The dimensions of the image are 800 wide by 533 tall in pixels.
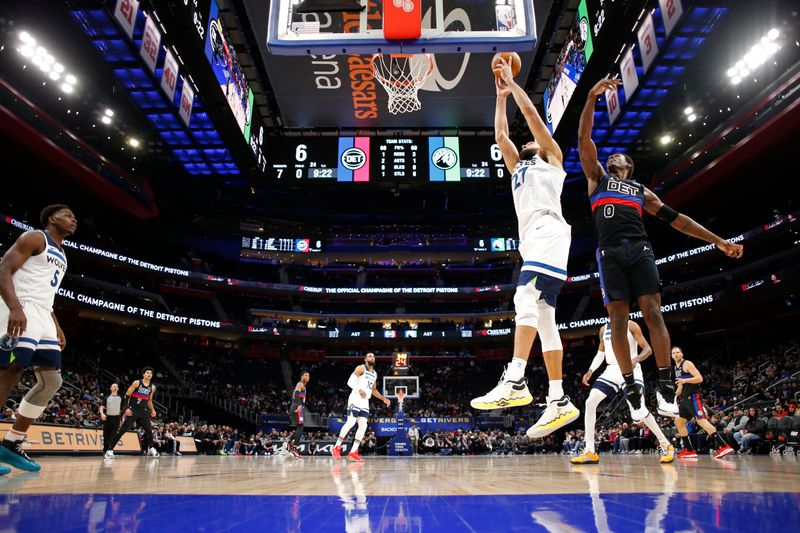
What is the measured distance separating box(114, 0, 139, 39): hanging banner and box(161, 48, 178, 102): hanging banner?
5.92 feet

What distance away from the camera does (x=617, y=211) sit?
14.5 feet

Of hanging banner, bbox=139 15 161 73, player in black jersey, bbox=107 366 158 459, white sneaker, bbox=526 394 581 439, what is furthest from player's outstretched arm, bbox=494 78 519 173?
hanging banner, bbox=139 15 161 73

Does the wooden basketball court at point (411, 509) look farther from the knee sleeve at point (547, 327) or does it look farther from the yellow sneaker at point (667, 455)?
the yellow sneaker at point (667, 455)

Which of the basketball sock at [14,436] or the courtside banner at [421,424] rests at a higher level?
the basketball sock at [14,436]

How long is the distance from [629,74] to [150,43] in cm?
1389

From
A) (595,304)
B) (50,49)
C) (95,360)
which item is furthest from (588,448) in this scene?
(595,304)

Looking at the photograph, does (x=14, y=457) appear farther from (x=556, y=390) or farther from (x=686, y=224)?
(x=686, y=224)

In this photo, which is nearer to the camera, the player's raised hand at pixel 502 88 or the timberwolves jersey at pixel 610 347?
the player's raised hand at pixel 502 88

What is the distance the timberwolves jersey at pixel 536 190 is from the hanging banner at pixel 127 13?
42.6ft

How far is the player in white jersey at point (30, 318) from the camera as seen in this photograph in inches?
152

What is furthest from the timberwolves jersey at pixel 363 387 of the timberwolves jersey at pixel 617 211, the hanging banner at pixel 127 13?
the hanging banner at pixel 127 13

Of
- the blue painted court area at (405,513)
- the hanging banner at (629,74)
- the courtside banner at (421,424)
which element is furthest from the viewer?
the courtside banner at (421,424)

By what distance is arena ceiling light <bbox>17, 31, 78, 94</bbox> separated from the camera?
19094 millimetres

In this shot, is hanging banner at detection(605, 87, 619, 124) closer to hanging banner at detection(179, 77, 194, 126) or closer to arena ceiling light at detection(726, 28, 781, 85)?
arena ceiling light at detection(726, 28, 781, 85)
